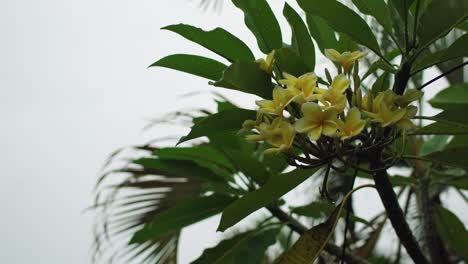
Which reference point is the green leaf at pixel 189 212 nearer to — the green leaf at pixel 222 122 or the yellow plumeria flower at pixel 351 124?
the green leaf at pixel 222 122

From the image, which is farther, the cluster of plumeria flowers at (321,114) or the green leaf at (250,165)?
A: the green leaf at (250,165)

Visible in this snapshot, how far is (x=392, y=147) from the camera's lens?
0.77 metres

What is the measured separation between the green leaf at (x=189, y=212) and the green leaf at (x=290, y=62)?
0.43 metres

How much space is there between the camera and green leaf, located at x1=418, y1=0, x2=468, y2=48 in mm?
677

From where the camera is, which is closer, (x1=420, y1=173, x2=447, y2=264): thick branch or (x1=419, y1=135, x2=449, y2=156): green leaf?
(x1=420, y1=173, x2=447, y2=264): thick branch

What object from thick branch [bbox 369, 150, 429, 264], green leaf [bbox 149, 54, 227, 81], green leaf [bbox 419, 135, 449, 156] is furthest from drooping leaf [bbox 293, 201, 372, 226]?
green leaf [bbox 149, 54, 227, 81]

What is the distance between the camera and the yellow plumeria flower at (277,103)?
0.63 m

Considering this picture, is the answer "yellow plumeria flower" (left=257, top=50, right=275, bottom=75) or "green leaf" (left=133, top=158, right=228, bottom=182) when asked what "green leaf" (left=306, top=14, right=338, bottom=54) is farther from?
"green leaf" (left=133, top=158, right=228, bottom=182)

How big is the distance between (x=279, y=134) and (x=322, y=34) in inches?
10.8

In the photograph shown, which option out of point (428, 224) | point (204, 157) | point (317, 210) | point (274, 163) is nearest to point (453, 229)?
point (428, 224)

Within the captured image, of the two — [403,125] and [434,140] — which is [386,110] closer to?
[403,125]

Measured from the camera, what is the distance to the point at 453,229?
115 centimetres

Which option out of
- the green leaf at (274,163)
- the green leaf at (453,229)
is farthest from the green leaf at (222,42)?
the green leaf at (453,229)

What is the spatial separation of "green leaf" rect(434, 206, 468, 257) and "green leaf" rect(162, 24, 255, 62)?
59cm
